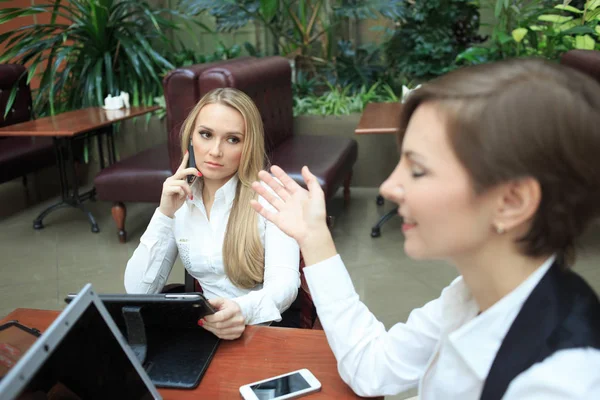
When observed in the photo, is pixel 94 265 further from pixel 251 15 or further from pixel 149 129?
pixel 251 15

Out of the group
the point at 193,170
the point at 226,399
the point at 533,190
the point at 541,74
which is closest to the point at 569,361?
the point at 533,190

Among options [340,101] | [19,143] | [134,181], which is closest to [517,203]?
[134,181]

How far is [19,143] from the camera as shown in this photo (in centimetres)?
505

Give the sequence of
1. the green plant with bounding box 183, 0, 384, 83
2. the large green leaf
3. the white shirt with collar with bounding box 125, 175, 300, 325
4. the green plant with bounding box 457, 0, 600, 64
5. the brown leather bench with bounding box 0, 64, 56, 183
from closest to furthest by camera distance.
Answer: the white shirt with collar with bounding box 125, 175, 300, 325 < the brown leather bench with bounding box 0, 64, 56, 183 < the green plant with bounding box 457, 0, 600, 64 < the large green leaf < the green plant with bounding box 183, 0, 384, 83

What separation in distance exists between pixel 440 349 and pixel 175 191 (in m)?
0.98

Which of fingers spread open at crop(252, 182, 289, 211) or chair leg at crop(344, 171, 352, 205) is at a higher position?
fingers spread open at crop(252, 182, 289, 211)

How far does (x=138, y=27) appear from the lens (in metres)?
5.77

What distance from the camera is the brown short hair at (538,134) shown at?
2.18 ft

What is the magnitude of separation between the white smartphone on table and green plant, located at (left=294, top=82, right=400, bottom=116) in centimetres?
439

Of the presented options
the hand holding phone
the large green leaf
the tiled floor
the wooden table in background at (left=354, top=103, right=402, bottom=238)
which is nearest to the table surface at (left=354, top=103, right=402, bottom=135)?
the wooden table in background at (left=354, top=103, right=402, bottom=238)

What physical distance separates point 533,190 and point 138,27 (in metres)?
5.71

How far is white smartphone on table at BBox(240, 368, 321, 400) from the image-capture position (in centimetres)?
100

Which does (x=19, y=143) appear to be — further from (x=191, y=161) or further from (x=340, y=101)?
(x=191, y=161)

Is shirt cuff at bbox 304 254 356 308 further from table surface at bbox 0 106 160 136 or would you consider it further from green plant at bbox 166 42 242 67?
green plant at bbox 166 42 242 67
